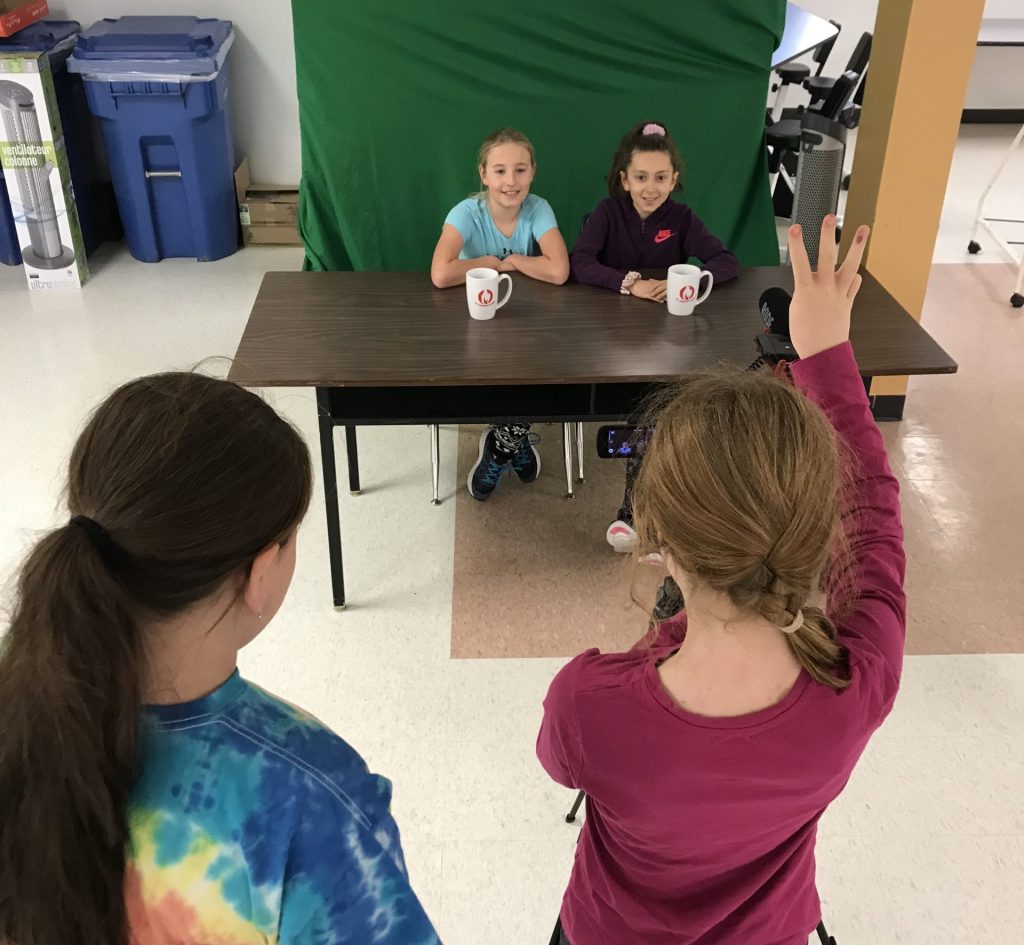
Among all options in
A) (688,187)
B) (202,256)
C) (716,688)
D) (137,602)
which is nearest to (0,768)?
(137,602)

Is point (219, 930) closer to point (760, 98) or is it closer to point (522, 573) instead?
point (522, 573)

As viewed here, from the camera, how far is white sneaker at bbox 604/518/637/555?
2658mm

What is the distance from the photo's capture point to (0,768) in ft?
2.43

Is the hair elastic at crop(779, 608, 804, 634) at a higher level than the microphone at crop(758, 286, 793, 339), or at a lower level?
higher

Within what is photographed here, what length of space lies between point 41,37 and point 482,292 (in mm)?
3067

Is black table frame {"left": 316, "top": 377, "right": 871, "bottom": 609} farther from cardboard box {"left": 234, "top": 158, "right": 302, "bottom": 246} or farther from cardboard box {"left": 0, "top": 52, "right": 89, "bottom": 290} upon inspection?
cardboard box {"left": 234, "top": 158, "right": 302, "bottom": 246}

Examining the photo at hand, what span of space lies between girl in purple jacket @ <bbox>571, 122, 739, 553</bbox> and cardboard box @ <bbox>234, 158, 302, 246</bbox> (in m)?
2.45

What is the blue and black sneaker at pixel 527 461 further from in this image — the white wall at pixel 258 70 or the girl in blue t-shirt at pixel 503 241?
the white wall at pixel 258 70

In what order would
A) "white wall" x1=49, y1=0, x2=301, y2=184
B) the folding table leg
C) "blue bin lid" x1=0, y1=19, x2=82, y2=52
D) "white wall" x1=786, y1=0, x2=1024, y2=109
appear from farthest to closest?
"white wall" x1=786, y1=0, x2=1024, y2=109 < "white wall" x1=49, y1=0, x2=301, y2=184 < "blue bin lid" x1=0, y1=19, x2=82, y2=52 < the folding table leg

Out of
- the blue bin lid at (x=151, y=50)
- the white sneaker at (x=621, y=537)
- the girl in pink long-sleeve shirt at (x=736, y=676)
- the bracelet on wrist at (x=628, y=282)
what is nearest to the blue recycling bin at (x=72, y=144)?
the blue bin lid at (x=151, y=50)

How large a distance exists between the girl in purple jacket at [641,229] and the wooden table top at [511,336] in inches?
4.7

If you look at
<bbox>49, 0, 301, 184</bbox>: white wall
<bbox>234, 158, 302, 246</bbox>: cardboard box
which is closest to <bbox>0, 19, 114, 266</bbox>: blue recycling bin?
<bbox>49, 0, 301, 184</bbox>: white wall

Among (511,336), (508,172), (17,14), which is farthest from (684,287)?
(17,14)

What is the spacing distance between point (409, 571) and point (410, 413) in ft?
1.71
